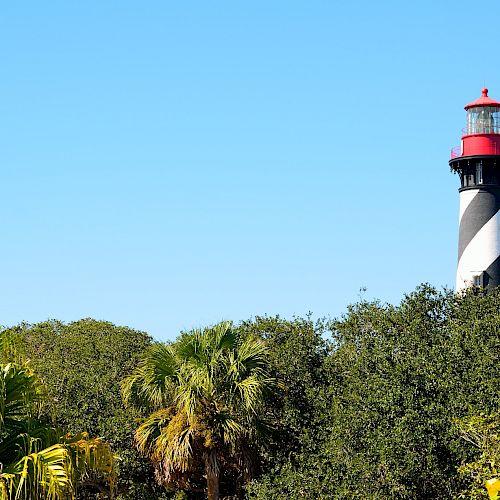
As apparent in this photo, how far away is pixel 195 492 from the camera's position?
762 inches

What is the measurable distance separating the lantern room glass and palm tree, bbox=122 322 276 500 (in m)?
15.9

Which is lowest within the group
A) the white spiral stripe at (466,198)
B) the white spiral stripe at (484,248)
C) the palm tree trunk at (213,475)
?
the palm tree trunk at (213,475)

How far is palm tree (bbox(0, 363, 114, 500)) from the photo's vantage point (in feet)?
36.3

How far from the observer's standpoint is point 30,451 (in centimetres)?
1140

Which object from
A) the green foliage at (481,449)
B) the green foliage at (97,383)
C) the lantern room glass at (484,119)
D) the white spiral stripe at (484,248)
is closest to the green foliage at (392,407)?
the green foliage at (481,449)

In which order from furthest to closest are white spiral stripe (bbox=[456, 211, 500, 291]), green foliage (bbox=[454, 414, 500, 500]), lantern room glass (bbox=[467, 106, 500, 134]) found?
lantern room glass (bbox=[467, 106, 500, 134]) → white spiral stripe (bbox=[456, 211, 500, 291]) → green foliage (bbox=[454, 414, 500, 500])

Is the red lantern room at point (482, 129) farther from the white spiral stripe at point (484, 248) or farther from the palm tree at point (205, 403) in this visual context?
the palm tree at point (205, 403)

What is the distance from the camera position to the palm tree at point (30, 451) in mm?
11058

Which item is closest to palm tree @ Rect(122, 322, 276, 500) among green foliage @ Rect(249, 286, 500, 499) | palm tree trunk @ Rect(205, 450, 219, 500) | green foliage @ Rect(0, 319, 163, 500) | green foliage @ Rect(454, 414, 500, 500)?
palm tree trunk @ Rect(205, 450, 219, 500)

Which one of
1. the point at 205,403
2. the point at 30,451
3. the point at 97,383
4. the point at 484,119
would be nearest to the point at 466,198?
the point at 484,119

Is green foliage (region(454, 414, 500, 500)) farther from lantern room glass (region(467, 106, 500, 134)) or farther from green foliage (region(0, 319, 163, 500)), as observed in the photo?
lantern room glass (region(467, 106, 500, 134))

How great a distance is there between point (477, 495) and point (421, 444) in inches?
47.5

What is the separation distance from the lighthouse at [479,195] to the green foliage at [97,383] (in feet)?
38.4

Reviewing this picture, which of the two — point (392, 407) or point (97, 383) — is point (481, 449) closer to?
point (392, 407)
